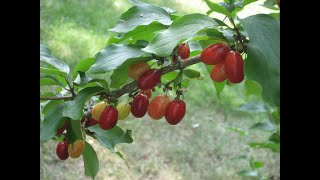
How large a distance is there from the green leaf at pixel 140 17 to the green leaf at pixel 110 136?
33 centimetres

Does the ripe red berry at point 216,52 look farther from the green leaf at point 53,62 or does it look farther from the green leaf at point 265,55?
the green leaf at point 53,62

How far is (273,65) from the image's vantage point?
79 cm

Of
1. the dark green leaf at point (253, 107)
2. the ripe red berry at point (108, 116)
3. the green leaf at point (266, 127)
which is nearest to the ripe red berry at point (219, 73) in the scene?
the ripe red berry at point (108, 116)

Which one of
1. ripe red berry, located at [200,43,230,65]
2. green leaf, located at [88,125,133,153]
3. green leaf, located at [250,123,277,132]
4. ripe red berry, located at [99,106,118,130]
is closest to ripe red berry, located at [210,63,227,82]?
ripe red berry, located at [200,43,230,65]

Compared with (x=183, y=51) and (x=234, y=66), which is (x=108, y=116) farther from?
(x=234, y=66)

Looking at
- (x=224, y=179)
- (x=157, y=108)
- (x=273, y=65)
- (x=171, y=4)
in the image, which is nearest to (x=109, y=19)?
(x=171, y=4)

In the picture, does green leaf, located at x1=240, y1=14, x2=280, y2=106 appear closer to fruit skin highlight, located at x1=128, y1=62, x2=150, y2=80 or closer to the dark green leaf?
fruit skin highlight, located at x1=128, y1=62, x2=150, y2=80

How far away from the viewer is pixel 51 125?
43.3 inches

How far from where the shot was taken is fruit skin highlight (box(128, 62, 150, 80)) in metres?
1.04

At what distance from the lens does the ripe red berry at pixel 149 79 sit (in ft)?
3.40

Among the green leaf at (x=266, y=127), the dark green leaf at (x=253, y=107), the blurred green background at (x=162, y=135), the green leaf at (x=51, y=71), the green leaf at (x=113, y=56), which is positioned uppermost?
the green leaf at (x=113, y=56)

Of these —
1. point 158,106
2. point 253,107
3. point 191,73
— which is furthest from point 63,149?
point 253,107
